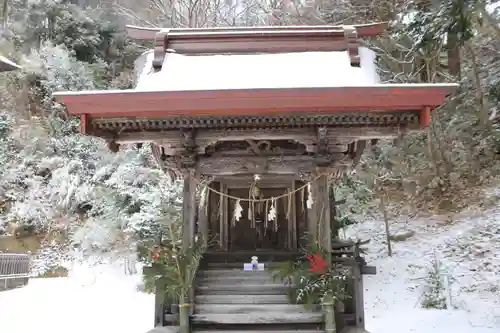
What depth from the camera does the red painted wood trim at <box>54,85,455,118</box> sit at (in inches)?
243

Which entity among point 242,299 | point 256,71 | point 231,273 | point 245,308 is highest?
point 256,71

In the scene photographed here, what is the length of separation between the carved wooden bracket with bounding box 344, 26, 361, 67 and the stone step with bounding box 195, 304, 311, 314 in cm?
383

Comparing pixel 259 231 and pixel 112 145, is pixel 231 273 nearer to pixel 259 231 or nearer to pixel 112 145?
pixel 259 231

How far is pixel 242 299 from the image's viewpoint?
7680 mm

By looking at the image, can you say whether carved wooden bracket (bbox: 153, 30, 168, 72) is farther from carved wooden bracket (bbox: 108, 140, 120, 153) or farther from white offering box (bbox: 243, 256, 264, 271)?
white offering box (bbox: 243, 256, 264, 271)

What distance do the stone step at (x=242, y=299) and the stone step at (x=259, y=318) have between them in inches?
12.7

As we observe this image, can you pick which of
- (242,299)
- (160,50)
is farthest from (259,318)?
(160,50)

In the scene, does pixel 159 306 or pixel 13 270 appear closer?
pixel 159 306

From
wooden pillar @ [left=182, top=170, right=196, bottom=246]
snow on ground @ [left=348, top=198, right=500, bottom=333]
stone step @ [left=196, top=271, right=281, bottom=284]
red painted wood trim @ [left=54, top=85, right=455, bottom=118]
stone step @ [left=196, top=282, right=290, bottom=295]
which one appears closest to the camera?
red painted wood trim @ [left=54, top=85, right=455, bottom=118]

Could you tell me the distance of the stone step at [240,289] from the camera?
7.77m

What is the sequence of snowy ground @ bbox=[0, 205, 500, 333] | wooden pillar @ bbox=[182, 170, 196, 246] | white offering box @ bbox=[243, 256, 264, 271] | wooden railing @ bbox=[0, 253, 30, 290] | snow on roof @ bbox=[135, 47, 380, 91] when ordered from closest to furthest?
snow on roof @ bbox=[135, 47, 380, 91] < wooden pillar @ bbox=[182, 170, 196, 246] < white offering box @ bbox=[243, 256, 264, 271] < snowy ground @ bbox=[0, 205, 500, 333] < wooden railing @ bbox=[0, 253, 30, 290]

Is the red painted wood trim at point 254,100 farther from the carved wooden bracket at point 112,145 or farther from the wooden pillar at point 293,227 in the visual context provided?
the wooden pillar at point 293,227

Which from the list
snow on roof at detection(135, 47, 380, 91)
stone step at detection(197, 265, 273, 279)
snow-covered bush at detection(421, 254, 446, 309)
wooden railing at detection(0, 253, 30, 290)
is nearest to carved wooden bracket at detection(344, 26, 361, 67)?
snow on roof at detection(135, 47, 380, 91)

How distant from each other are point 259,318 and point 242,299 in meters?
0.56
